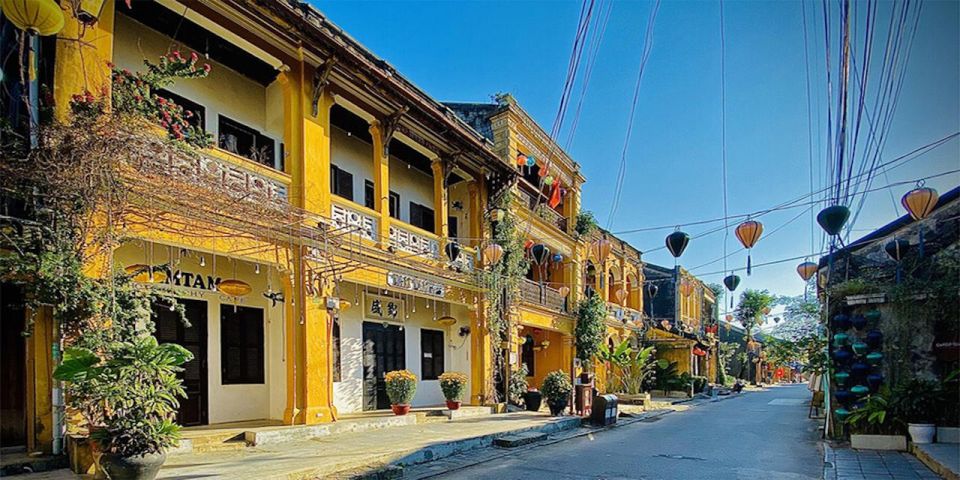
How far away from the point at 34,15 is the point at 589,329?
62.3ft

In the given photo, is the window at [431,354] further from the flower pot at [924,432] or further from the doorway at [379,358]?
the flower pot at [924,432]

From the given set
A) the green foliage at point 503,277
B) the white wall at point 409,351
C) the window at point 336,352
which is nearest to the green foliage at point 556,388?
the green foliage at point 503,277

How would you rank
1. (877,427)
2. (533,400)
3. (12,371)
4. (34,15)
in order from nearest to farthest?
(34,15)
(12,371)
(877,427)
(533,400)

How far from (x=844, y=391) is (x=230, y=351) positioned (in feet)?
39.4

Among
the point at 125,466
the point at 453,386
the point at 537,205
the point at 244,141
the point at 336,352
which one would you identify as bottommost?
the point at 453,386

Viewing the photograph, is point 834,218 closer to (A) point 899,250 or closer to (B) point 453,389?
(A) point 899,250

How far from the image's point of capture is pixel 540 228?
19.5 m

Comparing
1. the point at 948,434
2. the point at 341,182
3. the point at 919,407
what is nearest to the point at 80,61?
the point at 341,182

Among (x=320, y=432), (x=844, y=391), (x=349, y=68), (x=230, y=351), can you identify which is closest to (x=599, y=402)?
(x=844, y=391)

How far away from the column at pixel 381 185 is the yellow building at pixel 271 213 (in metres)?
0.04

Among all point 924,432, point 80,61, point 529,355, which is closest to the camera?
point 80,61

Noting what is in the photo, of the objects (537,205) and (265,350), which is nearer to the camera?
(265,350)

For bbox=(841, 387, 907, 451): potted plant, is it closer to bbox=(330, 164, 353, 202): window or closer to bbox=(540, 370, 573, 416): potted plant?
bbox=(540, 370, 573, 416): potted plant

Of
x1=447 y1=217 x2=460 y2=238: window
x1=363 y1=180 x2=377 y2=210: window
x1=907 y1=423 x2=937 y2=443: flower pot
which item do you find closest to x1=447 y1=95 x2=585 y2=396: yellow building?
x1=447 y1=217 x2=460 y2=238: window
